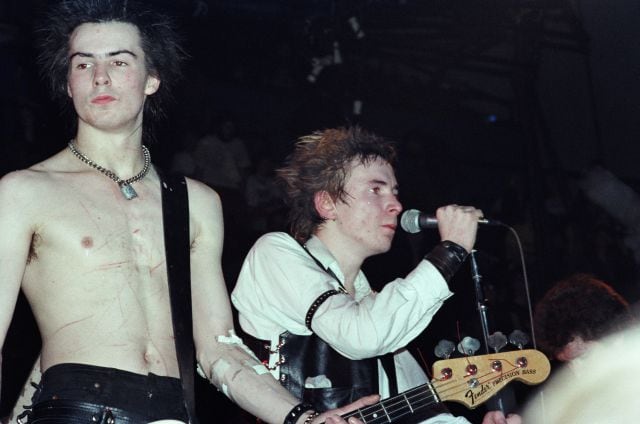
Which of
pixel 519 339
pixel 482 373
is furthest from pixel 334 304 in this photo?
pixel 519 339

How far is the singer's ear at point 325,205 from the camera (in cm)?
441

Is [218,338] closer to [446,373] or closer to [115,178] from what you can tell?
[115,178]

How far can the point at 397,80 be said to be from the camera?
7918 millimetres

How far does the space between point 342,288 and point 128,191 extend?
1106mm

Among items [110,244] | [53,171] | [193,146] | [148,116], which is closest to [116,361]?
[110,244]

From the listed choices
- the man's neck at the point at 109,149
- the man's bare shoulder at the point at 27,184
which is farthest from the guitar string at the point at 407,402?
the man's bare shoulder at the point at 27,184

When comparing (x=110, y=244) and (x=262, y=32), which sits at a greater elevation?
(x=262, y=32)

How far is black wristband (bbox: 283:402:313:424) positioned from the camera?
339 cm

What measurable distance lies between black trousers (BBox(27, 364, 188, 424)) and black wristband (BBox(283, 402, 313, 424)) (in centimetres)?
46

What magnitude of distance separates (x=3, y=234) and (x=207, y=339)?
0.89 m

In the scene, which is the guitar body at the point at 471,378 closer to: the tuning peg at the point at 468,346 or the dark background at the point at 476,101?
the tuning peg at the point at 468,346

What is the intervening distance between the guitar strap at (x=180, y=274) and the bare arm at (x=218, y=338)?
0.09 m

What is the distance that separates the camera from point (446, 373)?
3918 mm

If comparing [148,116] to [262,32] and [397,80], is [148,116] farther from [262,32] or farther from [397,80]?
[397,80]
